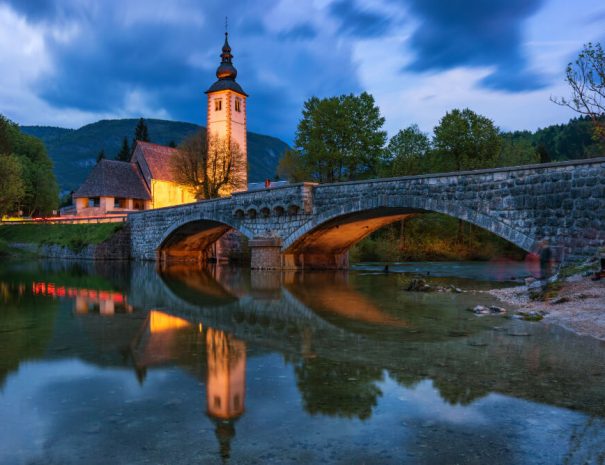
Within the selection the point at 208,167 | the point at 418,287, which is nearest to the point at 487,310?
the point at 418,287

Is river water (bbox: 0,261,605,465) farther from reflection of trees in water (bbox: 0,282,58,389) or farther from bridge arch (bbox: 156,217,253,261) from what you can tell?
bridge arch (bbox: 156,217,253,261)

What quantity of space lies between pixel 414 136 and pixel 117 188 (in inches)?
1256

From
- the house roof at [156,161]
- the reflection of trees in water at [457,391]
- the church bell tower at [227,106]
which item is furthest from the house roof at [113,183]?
the reflection of trees in water at [457,391]

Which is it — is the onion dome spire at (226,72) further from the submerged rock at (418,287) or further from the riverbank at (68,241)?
the submerged rock at (418,287)

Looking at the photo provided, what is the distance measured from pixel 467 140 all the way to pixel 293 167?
15750mm

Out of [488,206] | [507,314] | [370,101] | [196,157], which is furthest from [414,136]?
[507,314]

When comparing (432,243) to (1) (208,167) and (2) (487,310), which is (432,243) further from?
(2) (487,310)

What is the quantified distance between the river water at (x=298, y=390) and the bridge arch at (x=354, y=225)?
742cm

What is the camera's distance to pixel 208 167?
149 ft

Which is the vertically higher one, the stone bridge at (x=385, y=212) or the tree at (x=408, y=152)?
the tree at (x=408, y=152)

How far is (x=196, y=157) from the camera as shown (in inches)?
1811

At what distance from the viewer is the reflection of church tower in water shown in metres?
5.12

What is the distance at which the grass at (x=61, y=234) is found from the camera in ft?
147

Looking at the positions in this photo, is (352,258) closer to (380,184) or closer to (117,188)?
(380,184)
